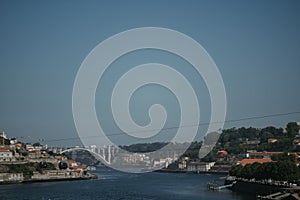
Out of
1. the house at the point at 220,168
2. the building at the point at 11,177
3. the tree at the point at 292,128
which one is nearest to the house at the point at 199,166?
the house at the point at 220,168

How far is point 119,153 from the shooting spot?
58.4 m

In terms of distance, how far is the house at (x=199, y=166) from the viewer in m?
38.2

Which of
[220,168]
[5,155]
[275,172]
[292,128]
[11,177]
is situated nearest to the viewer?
[275,172]

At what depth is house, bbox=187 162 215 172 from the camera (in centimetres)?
3825

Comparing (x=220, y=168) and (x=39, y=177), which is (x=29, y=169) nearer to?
(x=39, y=177)

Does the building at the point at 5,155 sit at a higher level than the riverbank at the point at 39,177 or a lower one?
higher

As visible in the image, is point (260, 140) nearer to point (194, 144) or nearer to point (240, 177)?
point (194, 144)

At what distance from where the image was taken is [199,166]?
128ft

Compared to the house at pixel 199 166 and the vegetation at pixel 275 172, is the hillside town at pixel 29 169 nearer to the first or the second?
the vegetation at pixel 275 172

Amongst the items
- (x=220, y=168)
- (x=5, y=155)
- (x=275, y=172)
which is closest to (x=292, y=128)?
(x=220, y=168)

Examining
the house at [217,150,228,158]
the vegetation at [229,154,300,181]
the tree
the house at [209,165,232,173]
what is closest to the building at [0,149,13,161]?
the vegetation at [229,154,300,181]

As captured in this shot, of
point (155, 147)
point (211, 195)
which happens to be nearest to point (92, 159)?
point (155, 147)

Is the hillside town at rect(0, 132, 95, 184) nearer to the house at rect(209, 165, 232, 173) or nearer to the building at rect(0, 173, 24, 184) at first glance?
the building at rect(0, 173, 24, 184)

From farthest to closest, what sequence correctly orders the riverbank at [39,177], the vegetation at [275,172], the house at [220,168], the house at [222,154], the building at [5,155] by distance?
the house at [222,154] → the house at [220,168] → the building at [5,155] → the riverbank at [39,177] → the vegetation at [275,172]
